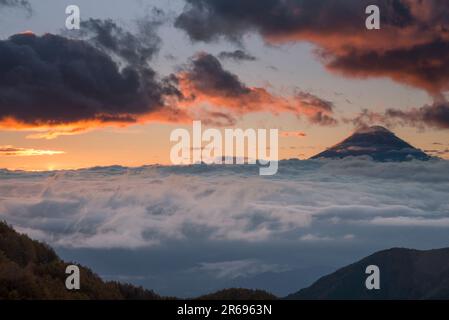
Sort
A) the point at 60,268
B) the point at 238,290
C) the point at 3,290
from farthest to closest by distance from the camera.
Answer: the point at 238,290 → the point at 60,268 → the point at 3,290

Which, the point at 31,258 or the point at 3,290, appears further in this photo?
the point at 31,258

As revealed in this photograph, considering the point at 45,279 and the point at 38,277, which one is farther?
the point at 45,279
